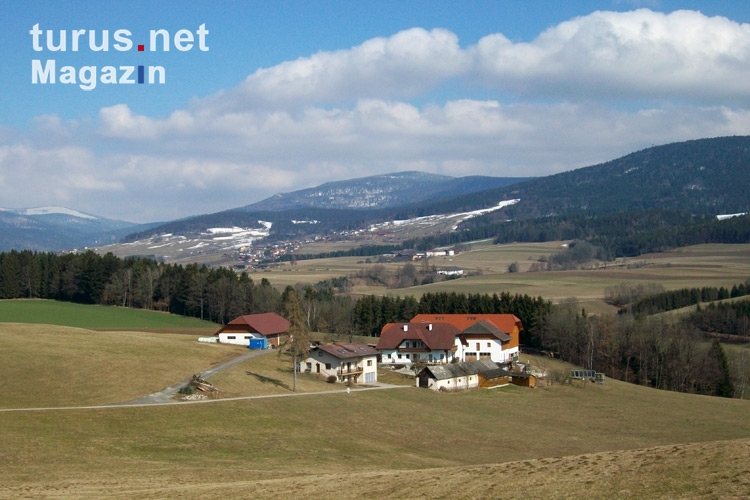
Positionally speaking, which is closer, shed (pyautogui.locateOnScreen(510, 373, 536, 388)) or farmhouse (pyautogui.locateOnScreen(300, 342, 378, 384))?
farmhouse (pyautogui.locateOnScreen(300, 342, 378, 384))

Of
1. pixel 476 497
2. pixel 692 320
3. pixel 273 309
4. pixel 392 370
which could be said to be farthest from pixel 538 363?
pixel 476 497

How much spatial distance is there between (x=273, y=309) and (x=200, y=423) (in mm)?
72754

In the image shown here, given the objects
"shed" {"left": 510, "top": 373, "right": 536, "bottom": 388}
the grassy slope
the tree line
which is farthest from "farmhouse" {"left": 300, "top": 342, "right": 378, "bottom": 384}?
the tree line

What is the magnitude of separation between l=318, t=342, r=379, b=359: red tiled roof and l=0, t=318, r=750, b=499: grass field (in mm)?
5099

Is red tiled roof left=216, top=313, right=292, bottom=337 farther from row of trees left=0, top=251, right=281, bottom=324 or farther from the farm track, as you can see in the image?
row of trees left=0, top=251, right=281, bottom=324

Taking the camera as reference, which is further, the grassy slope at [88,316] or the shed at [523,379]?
the grassy slope at [88,316]

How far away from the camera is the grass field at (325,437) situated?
27656 millimetres

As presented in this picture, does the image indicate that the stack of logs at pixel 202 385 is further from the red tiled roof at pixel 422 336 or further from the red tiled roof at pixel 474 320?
the red tiled roof at pixel 474 320

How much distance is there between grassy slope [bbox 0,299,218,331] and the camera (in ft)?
333

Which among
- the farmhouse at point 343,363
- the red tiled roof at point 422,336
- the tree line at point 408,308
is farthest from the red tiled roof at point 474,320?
the farmhouse at point 343,363

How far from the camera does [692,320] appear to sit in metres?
116

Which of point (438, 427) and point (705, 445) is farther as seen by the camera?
point (438, 427)

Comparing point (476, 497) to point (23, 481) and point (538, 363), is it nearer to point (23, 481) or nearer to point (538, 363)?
point (23, 481)

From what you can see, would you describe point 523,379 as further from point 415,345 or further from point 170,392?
point 170,392
